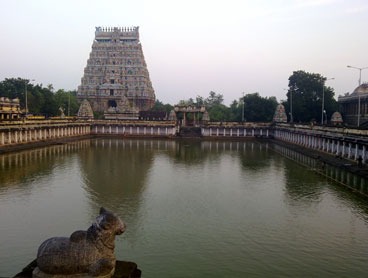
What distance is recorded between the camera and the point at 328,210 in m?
23.6

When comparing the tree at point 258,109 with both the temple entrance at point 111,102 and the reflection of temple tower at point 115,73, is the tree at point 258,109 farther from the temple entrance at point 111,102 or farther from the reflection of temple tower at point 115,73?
the temple entrance at point 111,102

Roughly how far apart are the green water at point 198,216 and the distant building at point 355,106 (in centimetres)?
4286

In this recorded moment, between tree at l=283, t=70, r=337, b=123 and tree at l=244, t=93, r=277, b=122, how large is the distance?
4.07 meters

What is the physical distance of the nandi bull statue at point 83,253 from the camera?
10305mm

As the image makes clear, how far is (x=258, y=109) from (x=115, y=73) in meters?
42.3

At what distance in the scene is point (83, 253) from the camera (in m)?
10.5

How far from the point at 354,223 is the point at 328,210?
2764mm

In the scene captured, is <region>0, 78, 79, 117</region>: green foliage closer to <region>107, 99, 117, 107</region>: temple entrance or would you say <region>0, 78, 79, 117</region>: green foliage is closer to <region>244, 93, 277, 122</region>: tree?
<region>107, 99, 117, 107</region>: temple entrance

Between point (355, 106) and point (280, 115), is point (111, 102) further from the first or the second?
point (355, 106)

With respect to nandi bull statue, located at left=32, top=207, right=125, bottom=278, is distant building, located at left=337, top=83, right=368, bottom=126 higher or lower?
higher

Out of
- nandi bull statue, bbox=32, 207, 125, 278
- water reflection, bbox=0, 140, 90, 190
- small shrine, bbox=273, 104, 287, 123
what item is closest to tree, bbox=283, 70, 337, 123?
small shrine, bbox=273, 104, 287, 123

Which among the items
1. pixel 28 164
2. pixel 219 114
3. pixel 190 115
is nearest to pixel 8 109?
pixel 28 164

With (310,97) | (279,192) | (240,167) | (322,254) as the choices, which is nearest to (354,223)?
(322,254)

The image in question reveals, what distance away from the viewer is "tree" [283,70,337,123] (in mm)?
85500
